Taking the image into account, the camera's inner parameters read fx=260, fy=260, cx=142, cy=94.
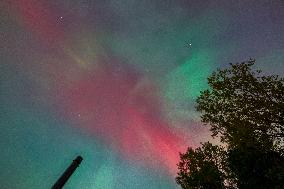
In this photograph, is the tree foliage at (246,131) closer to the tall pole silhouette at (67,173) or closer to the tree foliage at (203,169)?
the tree foliage at (203,169)

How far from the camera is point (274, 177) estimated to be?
1094 inches

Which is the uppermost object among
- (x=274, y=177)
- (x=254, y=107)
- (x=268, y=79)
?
(x=268, y=79)

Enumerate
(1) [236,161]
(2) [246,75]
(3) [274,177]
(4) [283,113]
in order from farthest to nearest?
1. (1) [236,161]
2. (2) [246,75]
3. (3) [274,177]
4. (4) [283,113]

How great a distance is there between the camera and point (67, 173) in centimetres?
3572

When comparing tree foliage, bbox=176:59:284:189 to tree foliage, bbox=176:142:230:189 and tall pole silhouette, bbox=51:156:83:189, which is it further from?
tall pole silhouette, bbox=51:156:83:189

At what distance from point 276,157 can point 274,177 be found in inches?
105

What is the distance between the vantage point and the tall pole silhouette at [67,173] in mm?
33750

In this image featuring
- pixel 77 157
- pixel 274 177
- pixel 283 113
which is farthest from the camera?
pixel 77 157

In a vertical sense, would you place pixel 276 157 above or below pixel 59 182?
above

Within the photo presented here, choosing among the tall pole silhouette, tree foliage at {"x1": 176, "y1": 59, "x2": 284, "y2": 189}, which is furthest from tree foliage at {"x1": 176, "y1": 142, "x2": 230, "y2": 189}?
the tall pole silhouette

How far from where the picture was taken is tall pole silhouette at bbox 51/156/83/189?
33.8 metres

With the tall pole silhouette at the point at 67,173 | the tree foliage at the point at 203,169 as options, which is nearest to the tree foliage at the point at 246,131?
the tree foliage at the point at 203,169

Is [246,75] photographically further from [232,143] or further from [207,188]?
[207,188]

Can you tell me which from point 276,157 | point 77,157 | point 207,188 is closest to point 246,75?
point 276,157
